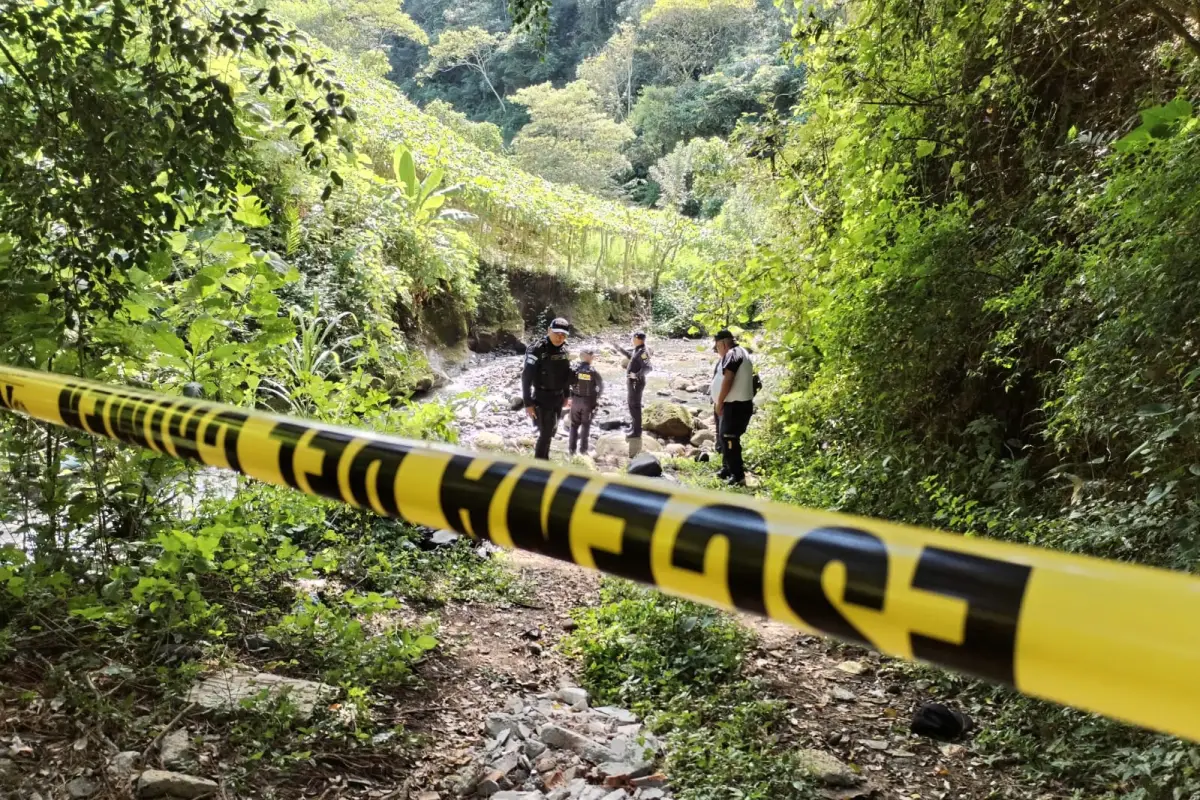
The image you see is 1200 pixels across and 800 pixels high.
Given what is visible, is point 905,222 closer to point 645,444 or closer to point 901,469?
point 901,469

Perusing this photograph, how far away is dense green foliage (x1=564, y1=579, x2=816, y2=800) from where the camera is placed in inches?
100

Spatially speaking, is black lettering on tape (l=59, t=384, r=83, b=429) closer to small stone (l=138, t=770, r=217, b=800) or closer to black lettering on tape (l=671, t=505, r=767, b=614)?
small stone (l=138, t=770, r=217, b=800)

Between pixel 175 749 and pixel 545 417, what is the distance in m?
4.79

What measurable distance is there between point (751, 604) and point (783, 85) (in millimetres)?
29717

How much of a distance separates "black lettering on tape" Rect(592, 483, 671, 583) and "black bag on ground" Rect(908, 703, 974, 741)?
9.50ft

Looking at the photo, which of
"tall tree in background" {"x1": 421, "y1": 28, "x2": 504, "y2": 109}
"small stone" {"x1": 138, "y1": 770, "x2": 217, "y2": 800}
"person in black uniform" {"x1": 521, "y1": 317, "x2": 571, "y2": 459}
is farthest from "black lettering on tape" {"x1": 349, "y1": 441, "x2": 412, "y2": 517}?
"tall tree in background" {"x1": 421, "y1": 28, "x2": 504, "y2": 109}

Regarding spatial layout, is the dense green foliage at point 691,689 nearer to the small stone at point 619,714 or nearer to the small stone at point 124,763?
the small stone at point 619,714

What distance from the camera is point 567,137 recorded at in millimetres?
24812

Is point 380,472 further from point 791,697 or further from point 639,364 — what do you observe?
point 639,364

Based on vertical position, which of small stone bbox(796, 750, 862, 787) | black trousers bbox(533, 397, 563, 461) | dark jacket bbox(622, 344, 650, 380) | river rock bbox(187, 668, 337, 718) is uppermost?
dark jacket bbox(622, 344, 650, 380)

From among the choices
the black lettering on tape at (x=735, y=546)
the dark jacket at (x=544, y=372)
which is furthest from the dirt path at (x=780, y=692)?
the black lettering on tape at (x=735, y=546)

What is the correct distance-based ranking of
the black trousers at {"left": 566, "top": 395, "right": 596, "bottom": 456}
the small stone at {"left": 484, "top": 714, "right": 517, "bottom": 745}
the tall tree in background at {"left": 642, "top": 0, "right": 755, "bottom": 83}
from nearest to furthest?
the small stone at {"left": 484, "top": 714, "right": 517, "bottom": 745} < the black trousers at {"left": 566, "top": 395, "right": 596, "bottom": 456} < the tall tree in background at {"left": 642, "top": 0, "right": 755, "bottom": 83}

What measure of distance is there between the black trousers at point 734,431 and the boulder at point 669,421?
2.68 metres

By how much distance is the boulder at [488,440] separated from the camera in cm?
778
